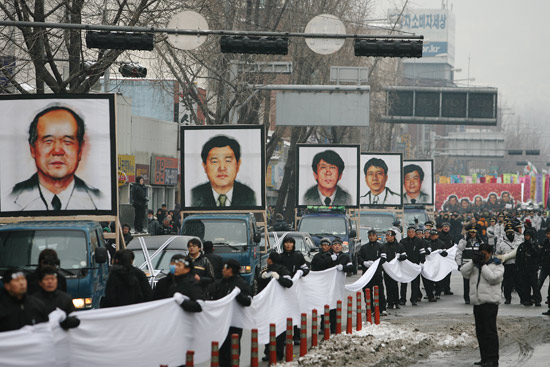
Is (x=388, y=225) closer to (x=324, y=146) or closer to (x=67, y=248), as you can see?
(x=324, y=146)

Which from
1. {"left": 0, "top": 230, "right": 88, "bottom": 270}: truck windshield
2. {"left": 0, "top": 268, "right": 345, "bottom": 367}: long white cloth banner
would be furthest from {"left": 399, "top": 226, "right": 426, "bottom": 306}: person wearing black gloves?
{"left": 0, "top": 230, "right": 88, "bottom": 270}: truck windshield

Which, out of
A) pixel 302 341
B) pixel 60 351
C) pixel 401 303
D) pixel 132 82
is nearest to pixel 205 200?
pixel 401 303

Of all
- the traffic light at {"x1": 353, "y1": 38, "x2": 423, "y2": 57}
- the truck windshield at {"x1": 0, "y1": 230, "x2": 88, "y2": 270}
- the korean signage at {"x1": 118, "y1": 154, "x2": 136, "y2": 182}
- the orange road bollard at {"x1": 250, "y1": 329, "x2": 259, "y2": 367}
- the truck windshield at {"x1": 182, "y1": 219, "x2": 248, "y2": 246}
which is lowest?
the orange road bollard at {"x1": 250, "y1": 329, "x2": 259, "y2": 367}

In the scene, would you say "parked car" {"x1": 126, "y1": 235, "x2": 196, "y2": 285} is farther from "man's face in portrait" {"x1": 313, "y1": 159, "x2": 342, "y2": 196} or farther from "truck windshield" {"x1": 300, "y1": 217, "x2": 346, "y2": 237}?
"man's face in portrait" {"x1": 313, "y1": 159, "x2": 342, "y2": 196}

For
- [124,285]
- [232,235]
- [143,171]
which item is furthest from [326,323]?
[143,171]

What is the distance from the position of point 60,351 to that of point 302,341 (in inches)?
199

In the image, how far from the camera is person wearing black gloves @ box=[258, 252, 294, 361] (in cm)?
1433

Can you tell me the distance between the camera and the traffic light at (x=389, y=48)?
18.8 metres

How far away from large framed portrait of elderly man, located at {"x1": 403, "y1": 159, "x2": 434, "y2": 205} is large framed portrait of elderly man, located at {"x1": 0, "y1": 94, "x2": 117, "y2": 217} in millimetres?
35676

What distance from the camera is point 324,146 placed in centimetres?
3653

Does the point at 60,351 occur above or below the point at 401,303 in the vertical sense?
above

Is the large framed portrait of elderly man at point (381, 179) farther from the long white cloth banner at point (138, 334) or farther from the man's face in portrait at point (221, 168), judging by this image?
the long white cloth banner at point (138, 334)

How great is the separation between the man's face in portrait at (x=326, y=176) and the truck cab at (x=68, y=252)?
20809 mm

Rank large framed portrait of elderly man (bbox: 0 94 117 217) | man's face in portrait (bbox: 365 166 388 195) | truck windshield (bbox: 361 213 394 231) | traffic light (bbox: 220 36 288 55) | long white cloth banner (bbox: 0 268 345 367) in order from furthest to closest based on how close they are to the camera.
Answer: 1. man's face in portrait (bbox: 365 166 388 195)
2. truck windshield (bbox: 361 213 394 231)
3. large framed portrait of elderly man (bbox: 0 94 117 217)
4. traffic light (bbox: 220 36 288 55)
5. long white cloth banner (bbox: 0 268 345 367)
